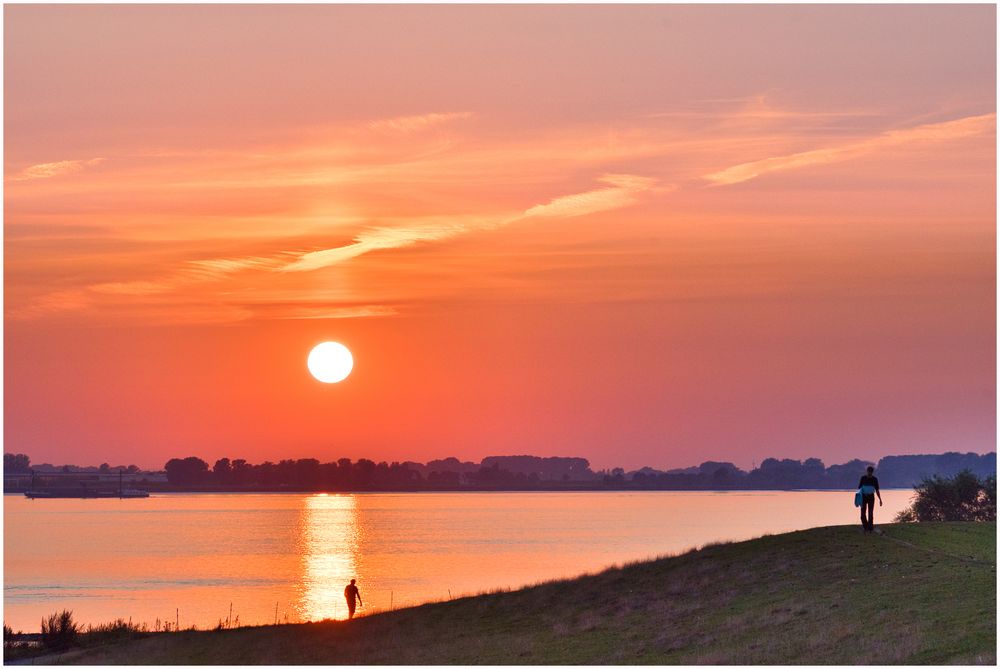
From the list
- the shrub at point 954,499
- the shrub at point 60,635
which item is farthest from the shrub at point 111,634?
the shrub at point 954,499

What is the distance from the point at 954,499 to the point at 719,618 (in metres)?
45.8

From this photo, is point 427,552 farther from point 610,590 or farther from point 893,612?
point 893,612

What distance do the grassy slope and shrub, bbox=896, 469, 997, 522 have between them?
104 feet

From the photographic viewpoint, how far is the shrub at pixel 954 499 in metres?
76.9

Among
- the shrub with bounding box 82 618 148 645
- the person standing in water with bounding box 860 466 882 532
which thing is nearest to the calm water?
the shrub with bounding box 82 618 148 645

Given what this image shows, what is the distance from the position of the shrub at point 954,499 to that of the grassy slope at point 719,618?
31832 mm

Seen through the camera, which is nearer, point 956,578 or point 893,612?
point 893,612

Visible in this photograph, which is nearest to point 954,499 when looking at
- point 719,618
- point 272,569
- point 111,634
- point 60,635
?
point 719,618

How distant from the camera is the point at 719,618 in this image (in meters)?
37.1

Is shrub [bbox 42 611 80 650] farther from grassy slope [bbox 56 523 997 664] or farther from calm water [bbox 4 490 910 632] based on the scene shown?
calm water [bbox 4 490 910 632]

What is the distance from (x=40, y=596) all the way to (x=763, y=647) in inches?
3081

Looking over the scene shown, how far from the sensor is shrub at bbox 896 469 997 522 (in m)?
76.9

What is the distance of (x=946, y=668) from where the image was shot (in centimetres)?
2655

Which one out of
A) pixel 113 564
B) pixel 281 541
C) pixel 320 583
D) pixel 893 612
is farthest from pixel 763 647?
pixel 281 541
